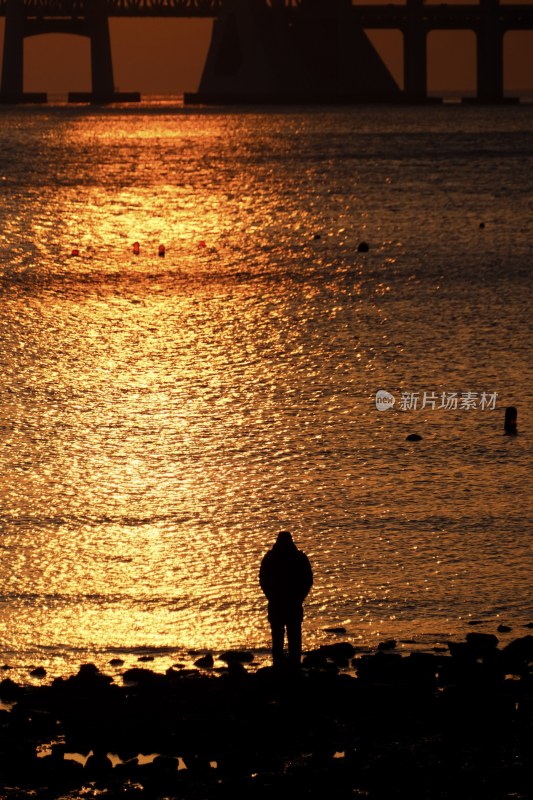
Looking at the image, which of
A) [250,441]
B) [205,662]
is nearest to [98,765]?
[205,662]

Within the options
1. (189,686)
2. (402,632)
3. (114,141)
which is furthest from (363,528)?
(114,141)

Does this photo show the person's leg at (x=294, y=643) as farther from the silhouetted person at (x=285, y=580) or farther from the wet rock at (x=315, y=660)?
the wet rock at (x=315, y=660)

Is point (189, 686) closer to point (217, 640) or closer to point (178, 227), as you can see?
point (217, 640)

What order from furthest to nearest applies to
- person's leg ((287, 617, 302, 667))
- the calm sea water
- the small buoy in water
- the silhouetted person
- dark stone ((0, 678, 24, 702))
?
1. the small buoy in water
2. the calm sea water
3. dark stone ((0, 678, 24, 702))
4. person's leg ((287, 617, 302, 667))
5. the silhouetted person

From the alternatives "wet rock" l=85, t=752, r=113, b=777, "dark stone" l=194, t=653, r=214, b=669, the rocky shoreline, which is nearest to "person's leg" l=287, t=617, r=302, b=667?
the rocky shoreline

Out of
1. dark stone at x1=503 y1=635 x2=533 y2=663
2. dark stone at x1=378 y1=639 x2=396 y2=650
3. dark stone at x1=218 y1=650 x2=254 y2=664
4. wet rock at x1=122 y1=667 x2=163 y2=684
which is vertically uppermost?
dark stone at x1=503 y1=635 x2=533 y2=663

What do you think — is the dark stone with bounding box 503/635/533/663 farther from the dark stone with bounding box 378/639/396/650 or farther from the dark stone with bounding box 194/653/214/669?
the dark stone with bounding box 194/653/214/669

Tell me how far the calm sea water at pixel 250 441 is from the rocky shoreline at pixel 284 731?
1.93m

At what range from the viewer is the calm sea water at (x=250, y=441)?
22.0 meters

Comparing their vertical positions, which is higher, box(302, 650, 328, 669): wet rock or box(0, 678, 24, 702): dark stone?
box(302, 650, 328, 669): wet rock

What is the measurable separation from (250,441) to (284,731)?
50.3 ft

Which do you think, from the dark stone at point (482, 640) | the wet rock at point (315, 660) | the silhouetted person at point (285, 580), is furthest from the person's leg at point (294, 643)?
the dark stone at point (482, 640)

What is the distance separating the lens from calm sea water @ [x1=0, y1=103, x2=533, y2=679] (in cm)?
2203

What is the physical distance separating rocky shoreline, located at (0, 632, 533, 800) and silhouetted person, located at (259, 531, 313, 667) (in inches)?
26.4
